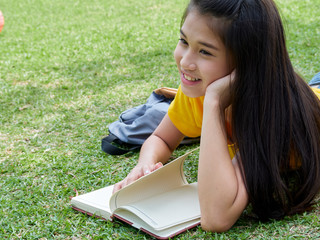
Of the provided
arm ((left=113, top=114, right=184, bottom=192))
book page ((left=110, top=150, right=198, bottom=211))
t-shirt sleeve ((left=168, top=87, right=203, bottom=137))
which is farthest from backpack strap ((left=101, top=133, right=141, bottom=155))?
book page ((left=110, top=150, right=198, bottom=211))

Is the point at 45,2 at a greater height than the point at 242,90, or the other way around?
the point at 242,90

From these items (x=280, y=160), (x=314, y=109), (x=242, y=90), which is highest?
(x=242, y=90)

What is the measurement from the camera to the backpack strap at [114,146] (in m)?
2.69

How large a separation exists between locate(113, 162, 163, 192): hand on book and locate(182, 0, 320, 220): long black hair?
425 mm

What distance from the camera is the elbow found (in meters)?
1.75

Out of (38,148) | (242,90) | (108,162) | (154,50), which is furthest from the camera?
(154,50)

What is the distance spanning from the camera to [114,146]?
8.79 feet

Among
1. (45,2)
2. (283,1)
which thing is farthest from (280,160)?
(45,2)

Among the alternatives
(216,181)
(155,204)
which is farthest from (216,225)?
(155,204)

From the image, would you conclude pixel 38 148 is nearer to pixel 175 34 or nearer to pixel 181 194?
pixel 181 194

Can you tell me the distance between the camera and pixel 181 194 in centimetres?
203

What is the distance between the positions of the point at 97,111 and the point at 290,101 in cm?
184

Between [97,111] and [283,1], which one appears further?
[283,1]

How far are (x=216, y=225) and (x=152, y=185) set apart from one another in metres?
0.33
